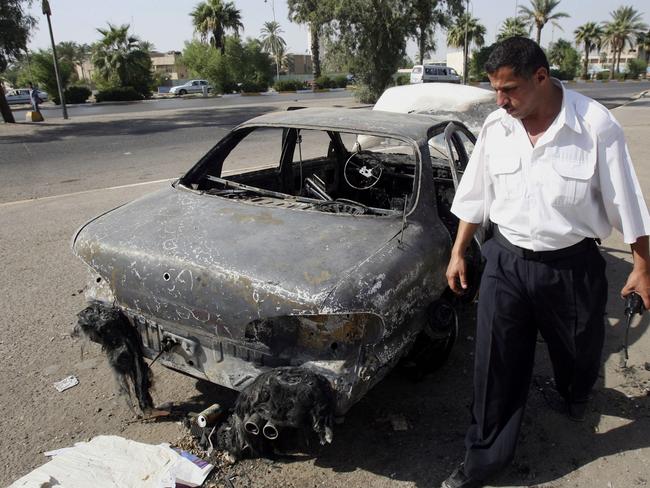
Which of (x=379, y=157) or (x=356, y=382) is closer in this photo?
(x=356, y=382)

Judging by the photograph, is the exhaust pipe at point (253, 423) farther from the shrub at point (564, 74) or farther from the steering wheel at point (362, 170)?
the shrub at point (564, 74)

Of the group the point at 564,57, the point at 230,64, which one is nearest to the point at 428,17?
the point at 230,64

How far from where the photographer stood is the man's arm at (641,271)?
84.7 inches

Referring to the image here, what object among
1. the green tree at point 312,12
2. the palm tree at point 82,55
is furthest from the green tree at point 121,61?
the palm tree at point 82,55

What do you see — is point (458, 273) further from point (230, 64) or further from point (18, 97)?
point (230, 64)

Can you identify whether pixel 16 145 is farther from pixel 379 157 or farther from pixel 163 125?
pixel 379 157

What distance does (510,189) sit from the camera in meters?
2.23

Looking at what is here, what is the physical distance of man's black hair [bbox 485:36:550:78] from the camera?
6.77ft

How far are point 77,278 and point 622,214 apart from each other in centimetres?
426

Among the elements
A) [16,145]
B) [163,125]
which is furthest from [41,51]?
[16,145]

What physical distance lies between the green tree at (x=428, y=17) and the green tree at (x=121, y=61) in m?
24.0

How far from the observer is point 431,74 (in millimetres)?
36031

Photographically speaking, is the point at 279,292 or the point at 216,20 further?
the point at 216,20

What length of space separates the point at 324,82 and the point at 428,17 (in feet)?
62.3
